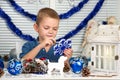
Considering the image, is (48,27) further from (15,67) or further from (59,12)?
(59,12)

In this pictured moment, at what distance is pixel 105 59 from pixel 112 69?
0.06 m

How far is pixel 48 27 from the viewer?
149 centimetres

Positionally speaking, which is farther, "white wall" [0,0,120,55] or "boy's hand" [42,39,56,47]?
"white wall" [0,0,120,55]

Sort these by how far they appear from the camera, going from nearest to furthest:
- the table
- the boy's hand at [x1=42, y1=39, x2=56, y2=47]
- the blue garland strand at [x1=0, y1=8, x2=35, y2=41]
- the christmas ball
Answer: the table, the christmas ball, the boy's hand at [x1=42, y1=39, x2=56, y2=47], the blue garland strand at [x1=0, y1=8, x2=35, y2=41]

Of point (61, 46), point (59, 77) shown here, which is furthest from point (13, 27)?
point (59, 77)

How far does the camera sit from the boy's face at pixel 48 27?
1476 mm

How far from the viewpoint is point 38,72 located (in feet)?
4.18

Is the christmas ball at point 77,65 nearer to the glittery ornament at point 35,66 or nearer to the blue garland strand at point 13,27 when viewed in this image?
the glittery ornament at point 35,66

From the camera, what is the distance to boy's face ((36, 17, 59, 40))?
1476 millimetres

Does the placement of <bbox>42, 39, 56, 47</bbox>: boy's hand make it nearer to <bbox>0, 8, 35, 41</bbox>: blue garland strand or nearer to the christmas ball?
the christmas ball

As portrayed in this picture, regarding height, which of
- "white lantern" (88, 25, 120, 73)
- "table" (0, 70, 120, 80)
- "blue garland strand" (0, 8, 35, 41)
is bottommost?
"table" (0, 70, 120, 80)

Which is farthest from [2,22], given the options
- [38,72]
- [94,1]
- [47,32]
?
[38,72]

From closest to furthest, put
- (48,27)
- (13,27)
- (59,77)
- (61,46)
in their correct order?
(59,77)
(61,46)
(48,27)
(13,27)

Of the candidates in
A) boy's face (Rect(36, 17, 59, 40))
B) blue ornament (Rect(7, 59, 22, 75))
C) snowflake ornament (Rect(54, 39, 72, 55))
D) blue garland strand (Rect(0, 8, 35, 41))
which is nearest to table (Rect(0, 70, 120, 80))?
blue ornament (Rect(7, 59, 22, 75))
